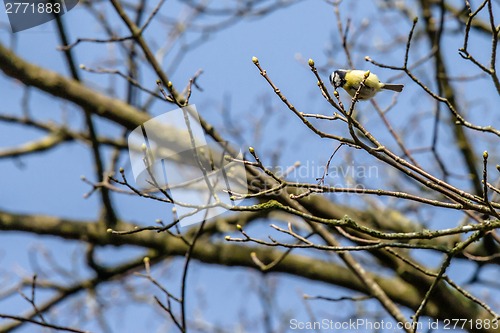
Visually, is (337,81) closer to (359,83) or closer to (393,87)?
(359,83)

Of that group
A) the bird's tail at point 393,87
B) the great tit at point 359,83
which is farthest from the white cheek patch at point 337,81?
the bird's tail at point 393,87

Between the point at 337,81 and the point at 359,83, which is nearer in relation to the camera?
the point at 359,83

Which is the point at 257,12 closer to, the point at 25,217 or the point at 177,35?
the point at 177,35

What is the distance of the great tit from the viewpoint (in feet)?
7.55

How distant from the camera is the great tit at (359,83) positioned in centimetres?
230

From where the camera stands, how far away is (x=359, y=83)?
2279mm

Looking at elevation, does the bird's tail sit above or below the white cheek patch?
below

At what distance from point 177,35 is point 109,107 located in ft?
7.81

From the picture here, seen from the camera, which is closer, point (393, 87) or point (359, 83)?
point (359, 83)

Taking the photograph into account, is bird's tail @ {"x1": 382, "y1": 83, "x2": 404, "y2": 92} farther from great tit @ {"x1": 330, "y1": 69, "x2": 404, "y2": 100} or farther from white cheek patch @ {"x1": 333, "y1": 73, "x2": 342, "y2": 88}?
white cheek patch @ {"x1": 333, "y1": 73, "x2": 342, "y2": 88}

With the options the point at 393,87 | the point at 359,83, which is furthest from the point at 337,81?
the point at 393,87

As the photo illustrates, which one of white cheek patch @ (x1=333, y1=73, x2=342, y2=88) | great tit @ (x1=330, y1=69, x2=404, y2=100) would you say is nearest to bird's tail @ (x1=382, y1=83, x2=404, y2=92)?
great tit @ (x1=330, y1=69, x2=404, y2=100)

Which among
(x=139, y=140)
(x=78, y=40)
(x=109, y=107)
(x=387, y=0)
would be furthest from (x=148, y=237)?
(x=387, y=0)

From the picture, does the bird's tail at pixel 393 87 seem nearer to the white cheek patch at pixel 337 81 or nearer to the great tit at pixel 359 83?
the great tit at pixel 359 83
